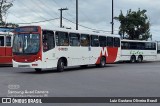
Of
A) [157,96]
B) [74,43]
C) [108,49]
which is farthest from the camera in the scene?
[108,49]

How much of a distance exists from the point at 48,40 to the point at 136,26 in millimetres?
35307

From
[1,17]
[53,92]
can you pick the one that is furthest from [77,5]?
[53,92]

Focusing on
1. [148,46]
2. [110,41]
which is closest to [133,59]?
[148,46]

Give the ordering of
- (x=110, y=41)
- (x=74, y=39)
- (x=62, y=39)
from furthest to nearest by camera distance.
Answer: (x=110, y=41), (x=74, y=39), (x=62, y=39)

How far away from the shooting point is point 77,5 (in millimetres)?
43875

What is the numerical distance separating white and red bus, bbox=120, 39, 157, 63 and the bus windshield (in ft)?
69.8

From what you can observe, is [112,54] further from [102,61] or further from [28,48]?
[28,48]

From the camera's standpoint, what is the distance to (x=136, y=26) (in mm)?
58000

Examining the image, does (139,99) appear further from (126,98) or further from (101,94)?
(101,94)

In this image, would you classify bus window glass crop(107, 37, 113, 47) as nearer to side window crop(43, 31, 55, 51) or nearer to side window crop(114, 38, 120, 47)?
side window crop(114, 38, 120, 47)

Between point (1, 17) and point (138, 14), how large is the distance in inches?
793

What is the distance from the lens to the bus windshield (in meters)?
23.7

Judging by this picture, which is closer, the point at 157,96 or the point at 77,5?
the point at 157,96

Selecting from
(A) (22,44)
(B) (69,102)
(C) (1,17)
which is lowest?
(B) (69,102)
